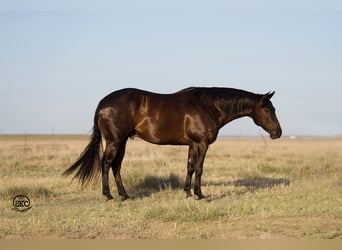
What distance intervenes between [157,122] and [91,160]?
1.76 metres

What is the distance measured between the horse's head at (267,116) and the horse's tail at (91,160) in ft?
12.1

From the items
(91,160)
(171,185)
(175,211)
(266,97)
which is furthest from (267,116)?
(91,160)

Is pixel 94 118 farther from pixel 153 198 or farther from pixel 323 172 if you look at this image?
pixel 323 172

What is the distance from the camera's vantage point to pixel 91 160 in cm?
1012

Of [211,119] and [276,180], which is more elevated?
[211,119]

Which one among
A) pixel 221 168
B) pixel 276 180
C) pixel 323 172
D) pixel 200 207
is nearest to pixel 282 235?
pixel 200 207


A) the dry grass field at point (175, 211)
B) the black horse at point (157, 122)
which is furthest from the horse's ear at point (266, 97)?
the dry grass field at point (175, 211)

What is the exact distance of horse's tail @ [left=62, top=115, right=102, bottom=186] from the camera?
396 inches

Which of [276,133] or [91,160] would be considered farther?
[276,133]

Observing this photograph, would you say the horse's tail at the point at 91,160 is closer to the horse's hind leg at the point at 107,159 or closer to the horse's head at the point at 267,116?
the horse's hind leg at the point at 107,159

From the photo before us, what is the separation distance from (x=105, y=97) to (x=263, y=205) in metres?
4.13

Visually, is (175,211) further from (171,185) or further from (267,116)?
(171,185)

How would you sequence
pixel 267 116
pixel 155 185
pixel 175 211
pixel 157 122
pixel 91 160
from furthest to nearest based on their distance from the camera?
pixel 155 185
pixel 267 116
pixel 91 160
pixel 157 122
pixel 175 211

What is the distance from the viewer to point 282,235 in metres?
6.59
